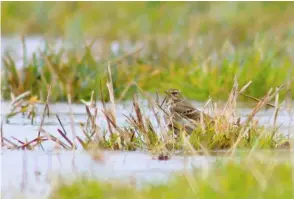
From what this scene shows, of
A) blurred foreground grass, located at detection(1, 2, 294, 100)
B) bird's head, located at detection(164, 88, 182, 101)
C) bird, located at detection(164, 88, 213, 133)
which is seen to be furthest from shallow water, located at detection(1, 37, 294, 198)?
bird's head, located at detection(164, 88, 182, 101)

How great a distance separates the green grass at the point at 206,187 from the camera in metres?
5.46

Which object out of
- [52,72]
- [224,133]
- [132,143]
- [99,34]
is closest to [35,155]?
[132,143]

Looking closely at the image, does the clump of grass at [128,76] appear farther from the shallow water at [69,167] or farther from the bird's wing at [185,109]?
the shallow water at [69,167]

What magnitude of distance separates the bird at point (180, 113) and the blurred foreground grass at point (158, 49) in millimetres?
561

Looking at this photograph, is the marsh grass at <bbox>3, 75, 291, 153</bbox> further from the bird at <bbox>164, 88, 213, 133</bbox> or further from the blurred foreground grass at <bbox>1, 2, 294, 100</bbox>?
the blurred foreground grass at <bbox>1, 2, 294, 100</bbox>

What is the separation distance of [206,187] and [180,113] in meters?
2.60

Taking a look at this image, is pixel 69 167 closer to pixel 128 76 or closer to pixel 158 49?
pixel 128 76

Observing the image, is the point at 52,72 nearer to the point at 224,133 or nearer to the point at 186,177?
the point at 224,133

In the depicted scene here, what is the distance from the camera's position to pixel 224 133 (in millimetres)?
7336

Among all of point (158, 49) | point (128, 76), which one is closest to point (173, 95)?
point (128, 76)

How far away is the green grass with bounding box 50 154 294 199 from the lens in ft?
17.9

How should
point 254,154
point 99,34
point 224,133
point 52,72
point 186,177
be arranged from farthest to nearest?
point 99,34 < point 52,72 < point 224,133 < point 254,154 < point 186,177

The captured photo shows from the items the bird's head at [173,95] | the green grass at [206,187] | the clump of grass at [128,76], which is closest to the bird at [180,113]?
the bird's head at [173,95]

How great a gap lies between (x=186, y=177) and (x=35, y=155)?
2.06 meters
